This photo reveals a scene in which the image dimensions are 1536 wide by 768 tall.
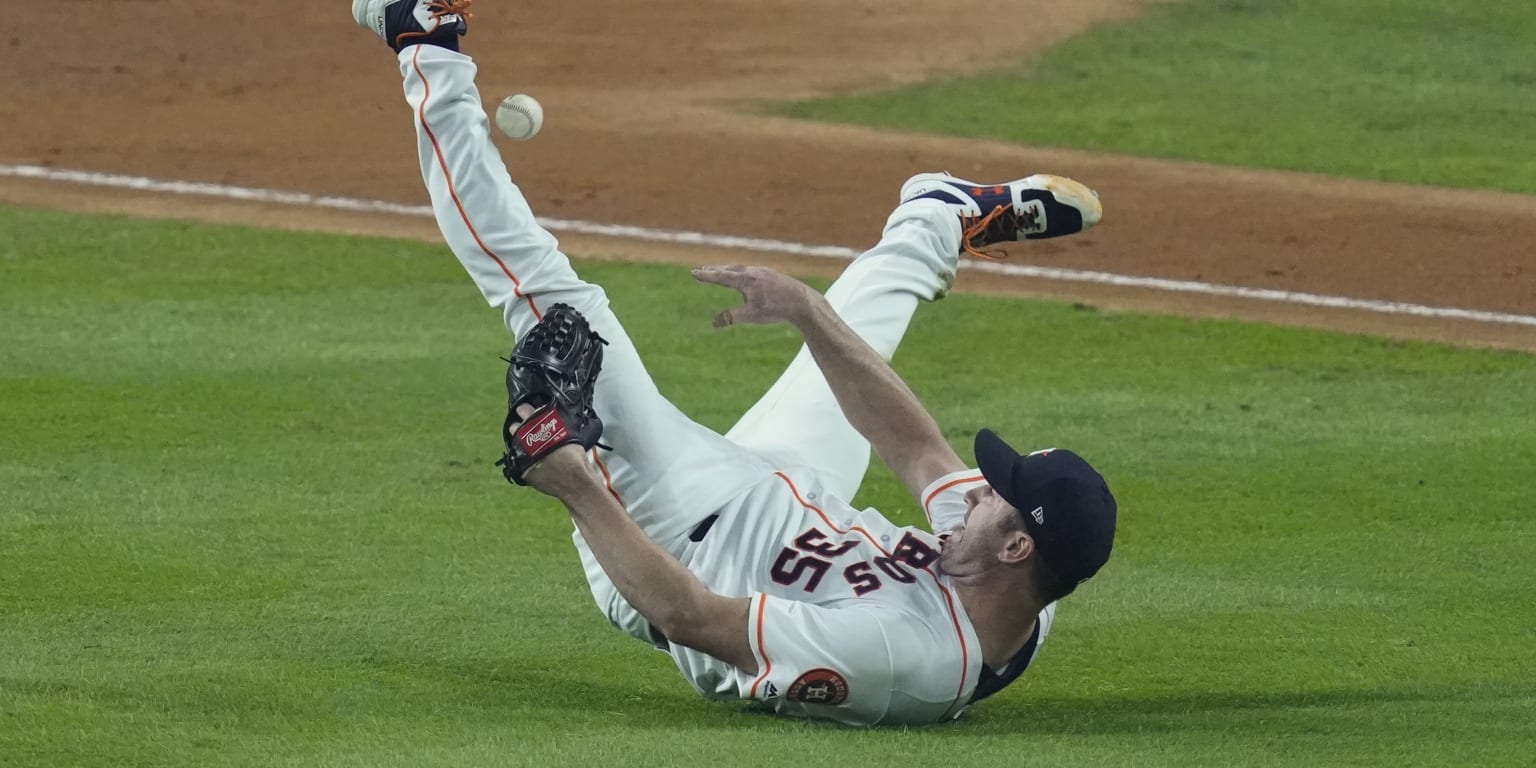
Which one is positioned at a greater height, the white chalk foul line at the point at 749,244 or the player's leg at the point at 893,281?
the player's leg at the point at 893,281

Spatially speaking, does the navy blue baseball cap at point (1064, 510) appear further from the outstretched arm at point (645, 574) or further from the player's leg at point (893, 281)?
the player's leg at point (893, 281)

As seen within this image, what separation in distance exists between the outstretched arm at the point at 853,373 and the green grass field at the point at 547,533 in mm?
537

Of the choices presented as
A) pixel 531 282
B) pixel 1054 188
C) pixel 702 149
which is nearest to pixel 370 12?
pixel 531 282

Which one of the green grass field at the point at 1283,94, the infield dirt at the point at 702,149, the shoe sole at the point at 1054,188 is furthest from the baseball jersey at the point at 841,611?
the green grass field at the point at 1283,94

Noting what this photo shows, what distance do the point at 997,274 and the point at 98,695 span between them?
5.67m

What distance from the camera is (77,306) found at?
8.01m

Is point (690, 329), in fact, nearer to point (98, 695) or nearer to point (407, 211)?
point (407, 211)

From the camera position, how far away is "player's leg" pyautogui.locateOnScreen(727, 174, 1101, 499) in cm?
470

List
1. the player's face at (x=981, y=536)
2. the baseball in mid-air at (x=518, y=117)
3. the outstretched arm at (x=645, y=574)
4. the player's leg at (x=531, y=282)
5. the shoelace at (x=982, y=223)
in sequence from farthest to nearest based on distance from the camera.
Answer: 1. the shoelace at (x=982, y=223)
2. the baseball in mid-air at (x=518, y=117)
3. the player's leg at (x=531, y=282)
4. the player's face at (x=981, y=536)
5. the outstretched arm at (x=645, y=574)

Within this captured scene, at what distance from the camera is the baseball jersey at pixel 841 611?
3.85 metres

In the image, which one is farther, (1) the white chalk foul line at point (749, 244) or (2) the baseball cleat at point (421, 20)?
(1) the white chalk foul line at point (749, 244)

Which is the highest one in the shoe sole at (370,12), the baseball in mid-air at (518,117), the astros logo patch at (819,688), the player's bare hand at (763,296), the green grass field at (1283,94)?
the shoe sole at (370,12)

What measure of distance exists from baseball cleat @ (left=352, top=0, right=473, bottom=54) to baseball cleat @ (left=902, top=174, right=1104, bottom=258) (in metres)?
1.23

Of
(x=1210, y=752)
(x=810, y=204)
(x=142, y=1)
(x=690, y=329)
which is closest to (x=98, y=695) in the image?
(x=1210, y=752)
